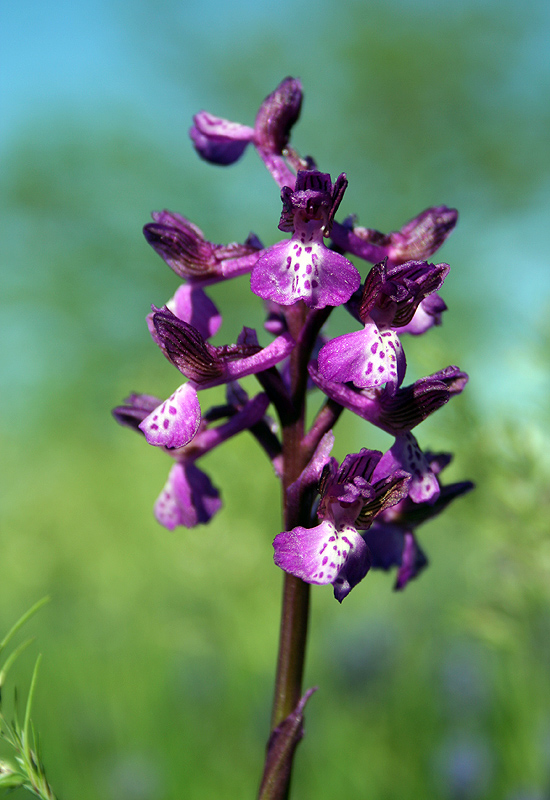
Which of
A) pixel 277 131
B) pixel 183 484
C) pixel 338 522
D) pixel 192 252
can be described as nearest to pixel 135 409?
pixel 183 484

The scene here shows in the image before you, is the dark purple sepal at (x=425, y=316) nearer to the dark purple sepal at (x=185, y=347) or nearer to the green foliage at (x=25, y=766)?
the dark purple sepal at (x=185, y=347)

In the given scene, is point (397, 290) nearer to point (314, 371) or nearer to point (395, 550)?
point (314, 371)

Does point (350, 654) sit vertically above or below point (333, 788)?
above

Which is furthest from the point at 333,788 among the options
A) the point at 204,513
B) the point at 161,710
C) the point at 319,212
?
the point at 319,212

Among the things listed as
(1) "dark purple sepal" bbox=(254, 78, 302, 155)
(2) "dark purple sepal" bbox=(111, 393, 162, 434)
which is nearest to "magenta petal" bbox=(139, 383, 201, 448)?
(2) "dark purple sepal" bbox=(111, 393, 162, 434)

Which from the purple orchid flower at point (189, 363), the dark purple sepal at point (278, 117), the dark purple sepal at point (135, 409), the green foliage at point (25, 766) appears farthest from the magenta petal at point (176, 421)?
the dark purple sepal at point (278, 117)

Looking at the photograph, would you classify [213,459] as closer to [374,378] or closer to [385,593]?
[385,593]
